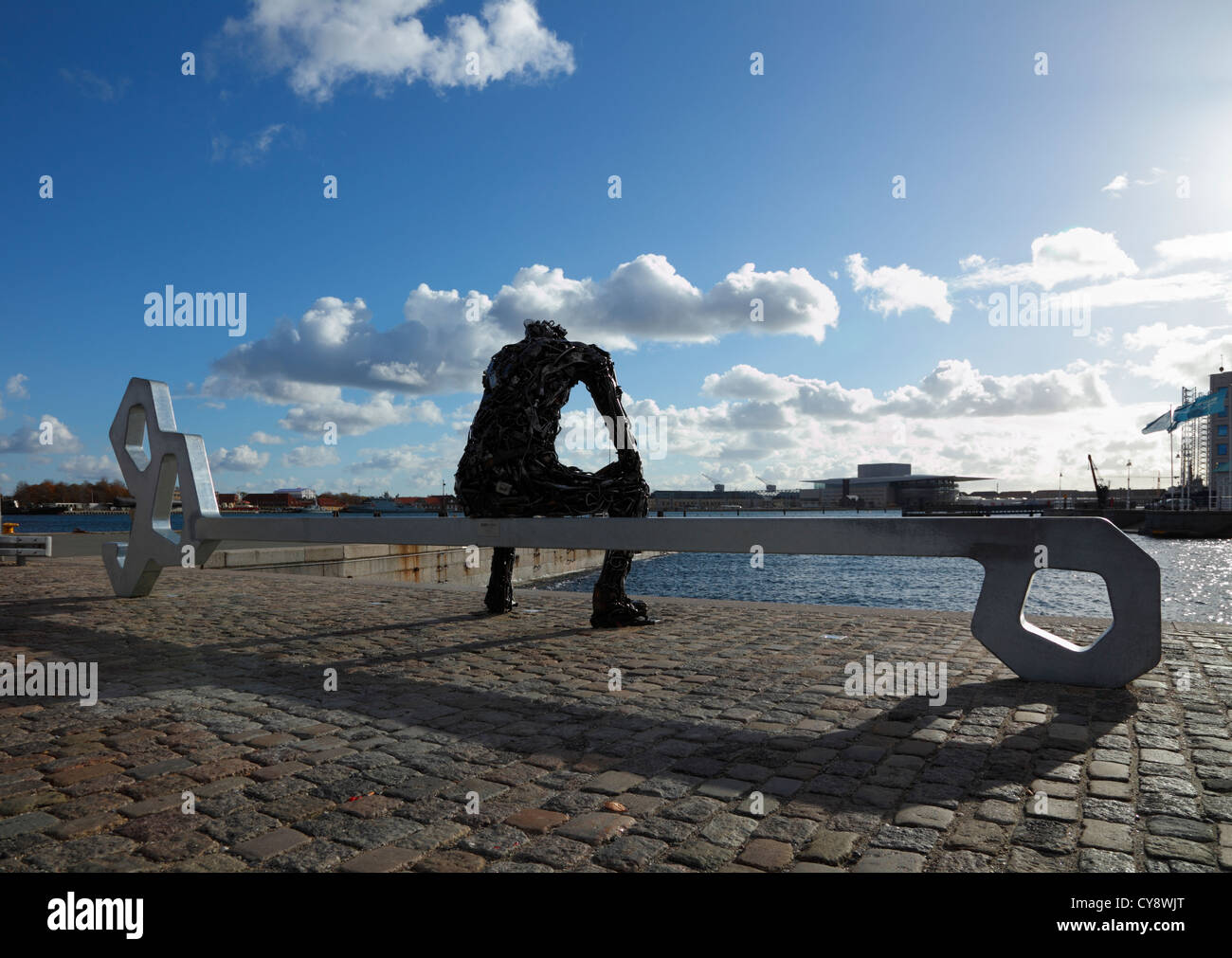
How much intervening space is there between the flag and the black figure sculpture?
93.9m

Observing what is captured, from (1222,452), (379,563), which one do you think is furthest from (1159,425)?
(379,563)

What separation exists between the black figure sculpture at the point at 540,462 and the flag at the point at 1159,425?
9387cm

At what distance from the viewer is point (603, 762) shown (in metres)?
3.99

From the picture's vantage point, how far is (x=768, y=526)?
20.3 feet

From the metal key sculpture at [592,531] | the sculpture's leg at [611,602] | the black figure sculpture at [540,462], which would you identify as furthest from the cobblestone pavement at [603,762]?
the black figure sculpture at [540,462]

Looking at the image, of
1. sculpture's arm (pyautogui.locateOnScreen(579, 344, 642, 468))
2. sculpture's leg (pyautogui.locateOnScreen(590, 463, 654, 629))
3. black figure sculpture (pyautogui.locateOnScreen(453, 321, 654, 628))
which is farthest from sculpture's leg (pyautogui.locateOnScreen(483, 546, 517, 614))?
sculpture's arm (pyautogui.locateOnScreen(579, 344, 642, 468))

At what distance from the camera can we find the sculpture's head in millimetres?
9281

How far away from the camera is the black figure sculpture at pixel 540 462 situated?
8.80 m

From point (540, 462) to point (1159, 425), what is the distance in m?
98.2

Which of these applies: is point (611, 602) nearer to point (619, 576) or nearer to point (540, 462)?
point (619, 576)

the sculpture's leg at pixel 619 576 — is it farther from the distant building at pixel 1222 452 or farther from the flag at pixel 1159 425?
the flag at pixel 1159 425

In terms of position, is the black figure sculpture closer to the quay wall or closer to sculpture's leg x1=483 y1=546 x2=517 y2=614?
sculpture's leg x1=483 y1=546 x2=517 y2=614

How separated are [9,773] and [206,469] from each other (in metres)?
7.29
